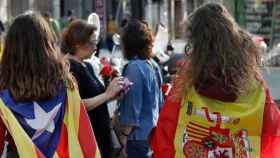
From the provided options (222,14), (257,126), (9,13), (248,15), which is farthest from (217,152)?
(9,13)

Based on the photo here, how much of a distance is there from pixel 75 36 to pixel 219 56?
1.62 metres

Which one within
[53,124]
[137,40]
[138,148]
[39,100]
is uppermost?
[137,40]

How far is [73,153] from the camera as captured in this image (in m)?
4.14

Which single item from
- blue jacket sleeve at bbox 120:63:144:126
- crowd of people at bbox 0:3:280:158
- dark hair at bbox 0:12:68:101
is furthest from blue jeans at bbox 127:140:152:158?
dark hair at bbox 0:12:68:101

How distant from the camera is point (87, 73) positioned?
17.0 ft

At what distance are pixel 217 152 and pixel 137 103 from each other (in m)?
1.53

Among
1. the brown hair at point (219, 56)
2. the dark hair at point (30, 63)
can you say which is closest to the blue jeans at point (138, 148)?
the dark hair at point (30, 63)

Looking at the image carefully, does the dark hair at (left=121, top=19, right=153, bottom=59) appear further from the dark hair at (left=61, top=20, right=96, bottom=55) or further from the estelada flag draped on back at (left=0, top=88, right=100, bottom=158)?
the estelada flag draped on back at (left=0, top=88, right=100, bottom=158)

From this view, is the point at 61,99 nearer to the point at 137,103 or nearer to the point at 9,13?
A: the point at 137,103

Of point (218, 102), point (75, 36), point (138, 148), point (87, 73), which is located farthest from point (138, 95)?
point (218, 102)

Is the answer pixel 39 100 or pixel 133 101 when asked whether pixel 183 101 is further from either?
→ pixel 133 101

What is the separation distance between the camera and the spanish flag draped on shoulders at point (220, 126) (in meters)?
3.99

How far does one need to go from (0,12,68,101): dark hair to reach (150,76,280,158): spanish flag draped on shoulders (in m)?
0.64

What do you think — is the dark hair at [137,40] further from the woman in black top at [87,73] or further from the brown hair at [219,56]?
the brown hair at [219,56]
